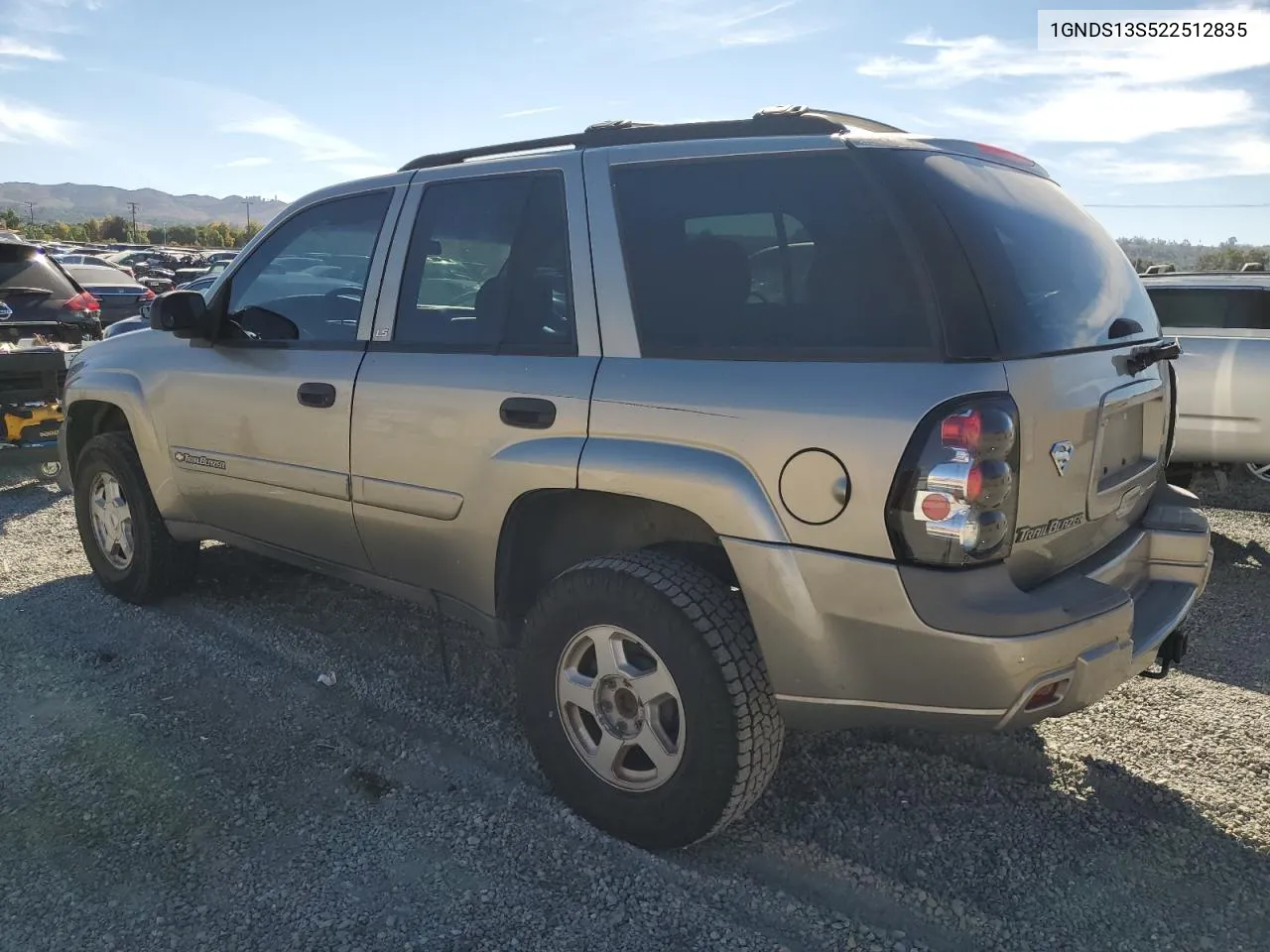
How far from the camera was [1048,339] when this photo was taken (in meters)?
2.45

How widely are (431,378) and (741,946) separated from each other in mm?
1911

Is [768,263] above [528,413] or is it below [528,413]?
above

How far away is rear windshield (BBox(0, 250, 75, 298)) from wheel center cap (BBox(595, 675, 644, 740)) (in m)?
7.71

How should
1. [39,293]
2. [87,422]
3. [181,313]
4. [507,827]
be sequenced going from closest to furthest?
[507,827] < [181,313] < [87,422] < [39,293]

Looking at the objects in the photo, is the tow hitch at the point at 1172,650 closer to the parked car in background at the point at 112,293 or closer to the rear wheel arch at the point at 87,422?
the rear wheel arch at the point at 87,422

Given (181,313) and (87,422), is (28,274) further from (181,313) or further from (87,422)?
(181,313)

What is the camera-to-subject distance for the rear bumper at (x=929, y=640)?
2.24m

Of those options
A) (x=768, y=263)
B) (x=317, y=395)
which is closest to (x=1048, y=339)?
(x=768, y=263)

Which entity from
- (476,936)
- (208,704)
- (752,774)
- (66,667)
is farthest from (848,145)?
(66,667)

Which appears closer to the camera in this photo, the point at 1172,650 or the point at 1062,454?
the point at 1062,454

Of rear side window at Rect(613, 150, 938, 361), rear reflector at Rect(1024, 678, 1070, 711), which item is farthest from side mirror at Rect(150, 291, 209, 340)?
rear reflector at Rect(1024, 678, 1070, 711)

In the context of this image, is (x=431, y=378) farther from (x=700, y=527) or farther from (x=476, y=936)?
(x=476, y=936)

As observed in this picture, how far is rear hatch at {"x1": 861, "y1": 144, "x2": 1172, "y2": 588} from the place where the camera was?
2328 mm

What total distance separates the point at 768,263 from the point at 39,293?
7905mm
